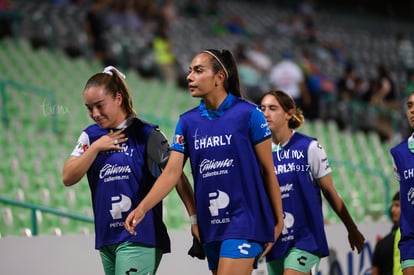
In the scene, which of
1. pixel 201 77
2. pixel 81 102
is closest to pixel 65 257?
pixel 201 77

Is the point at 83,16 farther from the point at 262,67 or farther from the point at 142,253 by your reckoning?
the point at 142,253

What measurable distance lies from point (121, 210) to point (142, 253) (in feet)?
0.86

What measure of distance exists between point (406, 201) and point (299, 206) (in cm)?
72

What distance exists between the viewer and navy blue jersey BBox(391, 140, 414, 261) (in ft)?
19.5

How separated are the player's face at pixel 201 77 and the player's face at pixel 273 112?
147 centimetres

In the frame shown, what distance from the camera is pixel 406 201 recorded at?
5.97 metres

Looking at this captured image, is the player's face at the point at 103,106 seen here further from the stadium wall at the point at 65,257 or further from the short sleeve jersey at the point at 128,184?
the stadium wall at the point at 65,257

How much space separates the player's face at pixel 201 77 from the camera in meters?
4.95

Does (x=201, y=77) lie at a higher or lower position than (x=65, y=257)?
higher

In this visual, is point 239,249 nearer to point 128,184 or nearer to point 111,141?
point 128,184

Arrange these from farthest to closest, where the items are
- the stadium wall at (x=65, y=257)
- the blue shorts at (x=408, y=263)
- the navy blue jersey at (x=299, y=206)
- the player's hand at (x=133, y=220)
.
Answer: the stadium wall at (x=65, y=257) < the navy blue jersey at (x=299, y=206) < the blue shorts at (x=408, y=263) < the player's hand at (x=133, y=220)

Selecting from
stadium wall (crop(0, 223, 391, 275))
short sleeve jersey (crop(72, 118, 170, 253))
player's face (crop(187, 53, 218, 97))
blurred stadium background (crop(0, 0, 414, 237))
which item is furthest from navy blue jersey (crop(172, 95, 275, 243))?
blurred stadium background (crop(0, 0, 414, 237))

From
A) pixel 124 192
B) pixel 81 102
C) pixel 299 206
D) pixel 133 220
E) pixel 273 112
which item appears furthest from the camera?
pixel 81 102

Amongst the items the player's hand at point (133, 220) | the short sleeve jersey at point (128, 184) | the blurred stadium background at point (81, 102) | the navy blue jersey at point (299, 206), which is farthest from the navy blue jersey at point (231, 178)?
the blurred stadium background at point (81, 102)
